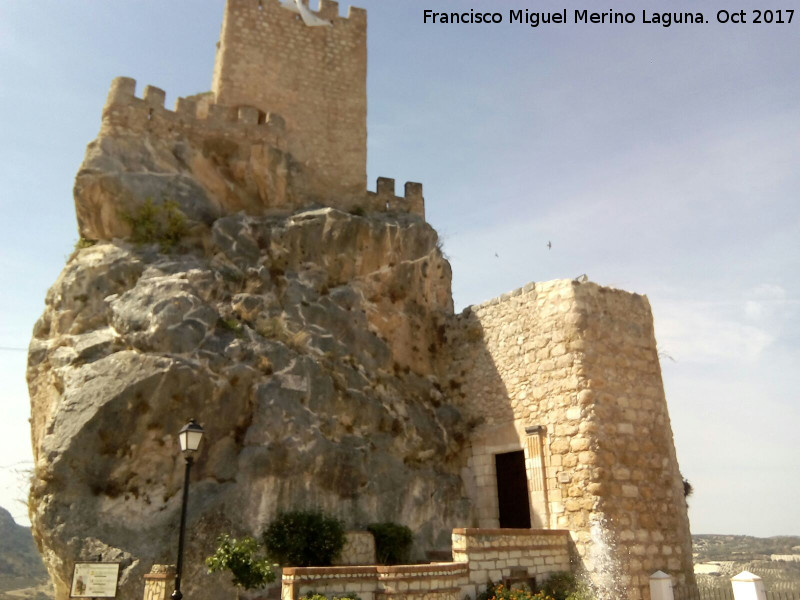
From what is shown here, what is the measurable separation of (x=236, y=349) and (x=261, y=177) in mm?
5360

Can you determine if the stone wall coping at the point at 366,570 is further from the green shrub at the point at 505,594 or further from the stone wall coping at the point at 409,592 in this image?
the green shrub at the point at 505,594

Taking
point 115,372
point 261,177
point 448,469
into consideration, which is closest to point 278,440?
point 115,372

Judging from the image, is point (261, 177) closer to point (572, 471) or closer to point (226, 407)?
point (226, 407)

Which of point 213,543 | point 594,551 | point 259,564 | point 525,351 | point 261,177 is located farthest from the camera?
point 261,177

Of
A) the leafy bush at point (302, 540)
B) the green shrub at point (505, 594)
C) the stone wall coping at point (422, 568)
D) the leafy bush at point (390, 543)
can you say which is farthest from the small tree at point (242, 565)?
the green shrub at point (505, 594)

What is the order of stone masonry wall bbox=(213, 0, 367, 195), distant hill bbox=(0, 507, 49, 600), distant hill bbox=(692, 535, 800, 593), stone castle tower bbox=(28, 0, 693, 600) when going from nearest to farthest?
stone castle tower bbox=(28, 0, 693, 600)
stone masonry wall bbox=(213, 0, 367, 195)
distant hill bbox=(692, 535, 800, 593)
distant hill bbox=(0, 507, 49, 600)

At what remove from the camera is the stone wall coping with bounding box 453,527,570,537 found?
32.5 ft

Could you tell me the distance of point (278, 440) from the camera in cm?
1140

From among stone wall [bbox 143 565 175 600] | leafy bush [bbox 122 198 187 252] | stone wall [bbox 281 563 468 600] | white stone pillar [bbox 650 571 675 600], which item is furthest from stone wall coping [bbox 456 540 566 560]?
leafy bush [bbox 122 198 187 252]

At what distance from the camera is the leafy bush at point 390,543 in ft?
36.9

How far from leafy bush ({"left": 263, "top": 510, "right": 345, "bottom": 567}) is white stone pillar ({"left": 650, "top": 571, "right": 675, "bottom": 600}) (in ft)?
17.2

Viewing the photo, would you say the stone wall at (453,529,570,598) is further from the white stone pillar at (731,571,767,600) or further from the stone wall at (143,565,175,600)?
the stone wall at (143,565,175,600)

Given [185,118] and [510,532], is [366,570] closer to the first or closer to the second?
[510,532]

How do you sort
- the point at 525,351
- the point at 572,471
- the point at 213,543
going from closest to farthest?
the point at 213,543, the point at 572,471, the point at 525,351
